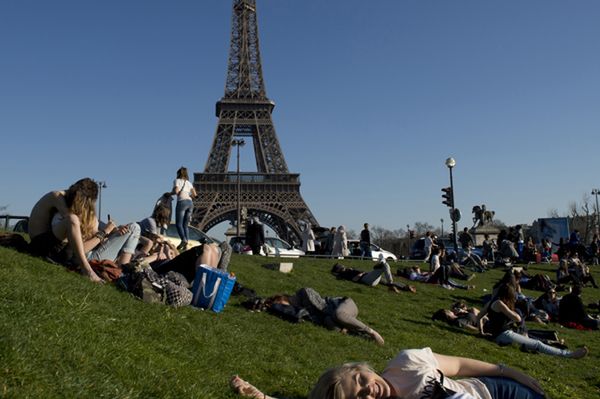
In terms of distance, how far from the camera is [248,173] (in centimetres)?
5588

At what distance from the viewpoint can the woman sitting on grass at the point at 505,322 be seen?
9.16 meters

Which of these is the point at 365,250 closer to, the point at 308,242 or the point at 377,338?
the point at 308,242

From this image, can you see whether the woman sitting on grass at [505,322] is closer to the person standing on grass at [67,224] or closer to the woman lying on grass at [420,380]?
the woman lying on grass at [420,380]

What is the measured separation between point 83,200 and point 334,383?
16.3 feet

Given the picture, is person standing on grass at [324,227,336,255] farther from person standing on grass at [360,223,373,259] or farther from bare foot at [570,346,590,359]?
bare foot at [570,346,590,359]

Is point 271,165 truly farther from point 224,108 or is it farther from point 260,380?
point 260,380

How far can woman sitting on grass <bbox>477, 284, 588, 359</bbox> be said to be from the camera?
9164 millimetres

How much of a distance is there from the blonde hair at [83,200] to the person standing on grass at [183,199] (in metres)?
5.34

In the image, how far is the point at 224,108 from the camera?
199 ft

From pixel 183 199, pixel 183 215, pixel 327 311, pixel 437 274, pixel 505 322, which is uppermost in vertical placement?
pixel 183 199

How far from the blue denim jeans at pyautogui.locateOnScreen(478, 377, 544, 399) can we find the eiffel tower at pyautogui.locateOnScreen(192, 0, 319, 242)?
44.3 meters

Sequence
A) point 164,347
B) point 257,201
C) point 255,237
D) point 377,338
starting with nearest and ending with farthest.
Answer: point 164,347 → point 377,338 → point 255,237 → point 257,201

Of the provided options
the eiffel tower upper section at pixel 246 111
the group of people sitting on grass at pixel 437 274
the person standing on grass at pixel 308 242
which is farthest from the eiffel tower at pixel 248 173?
the group of people sitting on grass at pixel 437 274

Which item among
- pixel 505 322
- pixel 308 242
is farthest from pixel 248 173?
pixel 505 322
